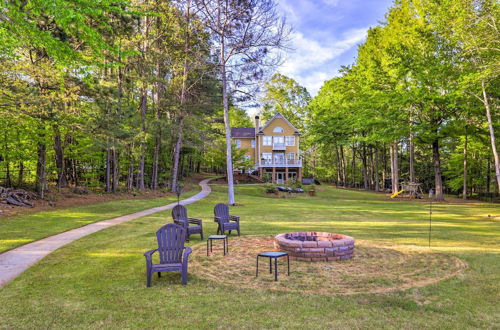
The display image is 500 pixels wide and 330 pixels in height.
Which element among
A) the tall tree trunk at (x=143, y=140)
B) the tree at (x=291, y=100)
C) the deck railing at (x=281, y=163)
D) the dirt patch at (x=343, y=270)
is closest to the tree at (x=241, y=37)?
the tall tree trunk at (x=143, y=140)

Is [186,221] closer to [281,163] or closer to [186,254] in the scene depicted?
[186,254]

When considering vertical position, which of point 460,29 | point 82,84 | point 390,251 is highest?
point 460,29

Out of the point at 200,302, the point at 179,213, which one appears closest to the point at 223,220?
the point at 179,213

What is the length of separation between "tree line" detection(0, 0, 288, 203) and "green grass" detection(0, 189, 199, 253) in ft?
11.2

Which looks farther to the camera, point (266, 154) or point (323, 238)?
point (266, 154)

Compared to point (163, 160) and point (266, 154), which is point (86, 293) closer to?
point (163, 160)

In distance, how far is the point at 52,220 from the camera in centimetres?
1224

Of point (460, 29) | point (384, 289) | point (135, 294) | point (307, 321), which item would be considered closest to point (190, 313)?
point (135, 294)

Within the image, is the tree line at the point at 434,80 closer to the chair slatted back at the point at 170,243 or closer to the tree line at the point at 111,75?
the tree line at the point at 111,75

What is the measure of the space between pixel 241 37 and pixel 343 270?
17.1 m

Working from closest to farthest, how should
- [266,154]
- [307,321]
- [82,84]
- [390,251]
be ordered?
[307,321], [390,251], [82,84], [266,154]

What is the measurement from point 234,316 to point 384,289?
272 centimetres

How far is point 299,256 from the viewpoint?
23.5 ft

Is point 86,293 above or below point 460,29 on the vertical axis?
below
